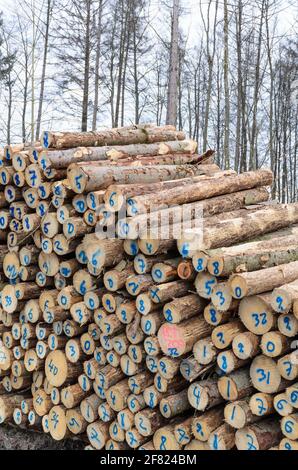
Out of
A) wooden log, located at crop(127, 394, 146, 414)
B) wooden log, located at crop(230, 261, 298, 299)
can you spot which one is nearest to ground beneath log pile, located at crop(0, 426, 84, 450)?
wooden log, located at crop(127, 394, 146, 414)

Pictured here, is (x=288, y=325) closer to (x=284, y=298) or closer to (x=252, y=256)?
(x=284, y=298)

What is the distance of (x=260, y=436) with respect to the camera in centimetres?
351

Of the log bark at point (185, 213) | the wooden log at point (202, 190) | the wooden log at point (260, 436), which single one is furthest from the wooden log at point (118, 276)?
the wooden log at point (260, 436)

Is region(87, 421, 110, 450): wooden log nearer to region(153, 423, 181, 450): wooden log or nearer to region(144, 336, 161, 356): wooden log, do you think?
region(153, 423, 181, 450): wooden log

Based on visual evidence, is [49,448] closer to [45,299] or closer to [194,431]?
[45,299]

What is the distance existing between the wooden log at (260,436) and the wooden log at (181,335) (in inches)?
29.0

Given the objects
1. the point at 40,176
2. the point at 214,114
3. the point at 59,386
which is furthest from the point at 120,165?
the point at 214,114

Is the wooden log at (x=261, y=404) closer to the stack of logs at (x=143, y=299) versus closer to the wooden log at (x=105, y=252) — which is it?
the stack of logs at (x=143, y=299)

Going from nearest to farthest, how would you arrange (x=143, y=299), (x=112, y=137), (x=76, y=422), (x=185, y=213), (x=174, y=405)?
(x=174, y=405), (x=143, y=299), (x=185, y=213), (x=76, y=422), (x=112, y=137)

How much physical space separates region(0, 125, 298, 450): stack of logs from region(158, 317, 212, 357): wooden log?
12 mm

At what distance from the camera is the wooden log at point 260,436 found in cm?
351

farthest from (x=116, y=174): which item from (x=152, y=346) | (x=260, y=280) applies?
(x=260, y=280)

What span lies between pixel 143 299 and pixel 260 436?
4.52ft

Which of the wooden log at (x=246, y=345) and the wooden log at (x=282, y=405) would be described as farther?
the wooden log at (x=246, y=345)
